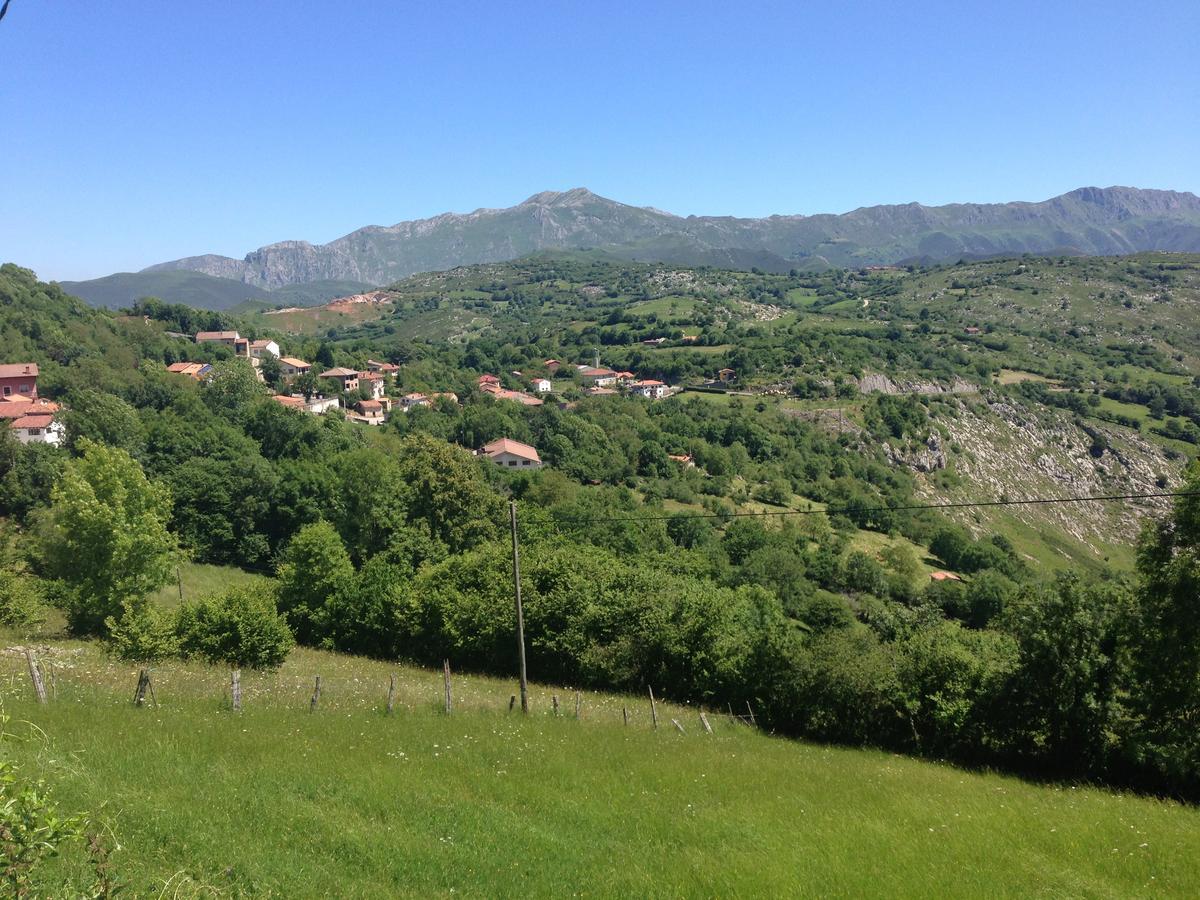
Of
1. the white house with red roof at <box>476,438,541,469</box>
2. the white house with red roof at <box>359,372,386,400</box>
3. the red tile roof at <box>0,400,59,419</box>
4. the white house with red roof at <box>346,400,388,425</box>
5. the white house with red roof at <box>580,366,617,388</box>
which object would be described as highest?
the red tile roof at <box>0,400,59,419</box>

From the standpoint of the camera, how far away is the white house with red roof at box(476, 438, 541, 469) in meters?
73.9

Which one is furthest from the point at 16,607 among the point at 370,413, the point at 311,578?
the point at 370,413

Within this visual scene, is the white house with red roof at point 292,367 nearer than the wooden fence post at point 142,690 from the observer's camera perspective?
No

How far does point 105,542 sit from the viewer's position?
93.3 ft

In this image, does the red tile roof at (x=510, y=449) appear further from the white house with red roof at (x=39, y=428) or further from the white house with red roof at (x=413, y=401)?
the white house with red roof at (x=39, y=428)

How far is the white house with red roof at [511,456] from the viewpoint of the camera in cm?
7394

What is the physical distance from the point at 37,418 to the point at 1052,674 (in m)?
64.8

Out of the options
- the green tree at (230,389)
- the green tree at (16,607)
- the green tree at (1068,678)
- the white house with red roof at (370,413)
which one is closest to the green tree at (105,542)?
the green tree at (16,607)

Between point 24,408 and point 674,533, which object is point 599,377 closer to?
point 674,533

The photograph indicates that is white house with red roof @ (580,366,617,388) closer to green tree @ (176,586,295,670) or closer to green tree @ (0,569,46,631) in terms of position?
green tree @ (0,569,46,631)

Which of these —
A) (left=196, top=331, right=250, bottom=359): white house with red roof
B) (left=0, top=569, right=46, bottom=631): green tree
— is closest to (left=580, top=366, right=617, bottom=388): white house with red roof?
(left=196, top=331, right=250, bottom=359): white house with red roof

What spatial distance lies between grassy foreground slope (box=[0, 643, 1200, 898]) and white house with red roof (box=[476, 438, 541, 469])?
189 feet

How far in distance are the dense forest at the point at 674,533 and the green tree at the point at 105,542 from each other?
122mm

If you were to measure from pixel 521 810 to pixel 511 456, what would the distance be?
2528 inches
